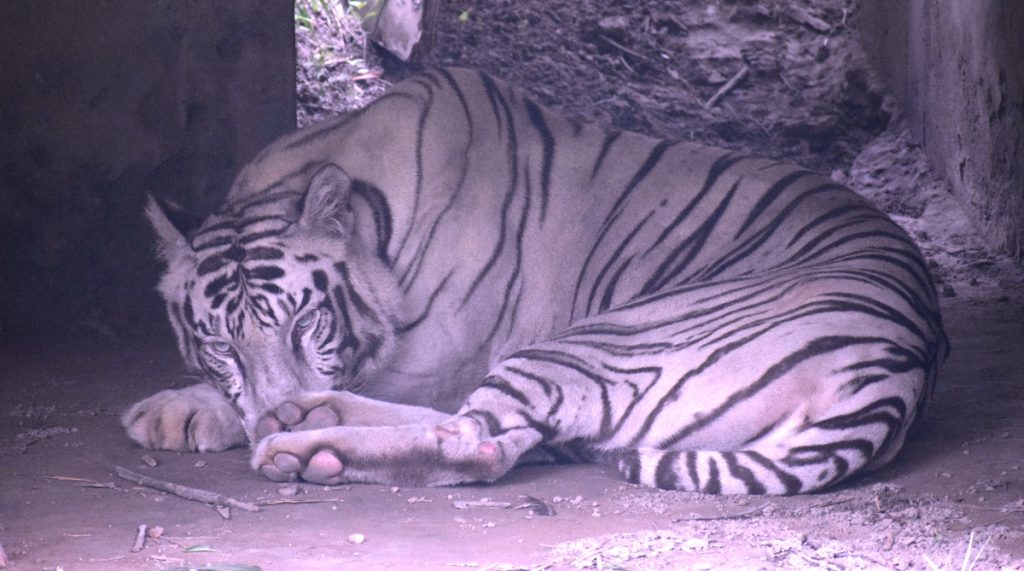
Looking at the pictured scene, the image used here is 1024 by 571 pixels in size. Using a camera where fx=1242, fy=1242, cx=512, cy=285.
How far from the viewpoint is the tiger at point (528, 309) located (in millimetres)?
3402

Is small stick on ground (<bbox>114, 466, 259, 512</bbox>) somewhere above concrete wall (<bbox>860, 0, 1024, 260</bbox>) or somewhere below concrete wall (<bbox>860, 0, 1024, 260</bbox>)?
below

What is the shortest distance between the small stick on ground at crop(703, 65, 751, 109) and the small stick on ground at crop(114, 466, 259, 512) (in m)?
5.31

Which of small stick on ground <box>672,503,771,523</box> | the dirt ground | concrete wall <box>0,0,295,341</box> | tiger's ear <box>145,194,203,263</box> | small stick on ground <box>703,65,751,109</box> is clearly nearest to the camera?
the dirt ground

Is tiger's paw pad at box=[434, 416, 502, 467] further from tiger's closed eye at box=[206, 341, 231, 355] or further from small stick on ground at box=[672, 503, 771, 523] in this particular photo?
tiger's closed eye at box=[206, 341, 231, 355]

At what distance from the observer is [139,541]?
115 inches

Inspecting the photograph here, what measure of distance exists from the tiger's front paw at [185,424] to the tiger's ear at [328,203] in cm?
65

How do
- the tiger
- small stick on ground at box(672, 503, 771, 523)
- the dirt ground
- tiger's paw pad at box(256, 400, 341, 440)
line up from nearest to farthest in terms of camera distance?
the dirt ground, small stick on ground at box(672, 503, 771, 523), the tiger, tiger's paw pad at box(256, 400, 341, 440)

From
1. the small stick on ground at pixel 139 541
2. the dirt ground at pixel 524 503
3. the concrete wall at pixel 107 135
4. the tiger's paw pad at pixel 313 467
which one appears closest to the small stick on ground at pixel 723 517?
the dirt ground at pixel 524 503

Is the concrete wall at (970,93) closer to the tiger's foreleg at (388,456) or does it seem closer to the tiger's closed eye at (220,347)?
the tiger's foreleg at (388,456)

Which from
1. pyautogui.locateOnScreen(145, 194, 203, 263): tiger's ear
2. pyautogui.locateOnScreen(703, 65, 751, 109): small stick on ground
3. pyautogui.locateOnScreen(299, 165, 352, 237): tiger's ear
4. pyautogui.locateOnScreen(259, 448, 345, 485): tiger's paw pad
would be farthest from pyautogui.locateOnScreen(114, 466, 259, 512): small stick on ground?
pyautogui.locateOnScreen(703, 65, 751, 109): small stick on ground

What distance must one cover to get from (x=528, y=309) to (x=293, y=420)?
0.99m

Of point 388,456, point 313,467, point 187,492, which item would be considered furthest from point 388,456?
point 187,492

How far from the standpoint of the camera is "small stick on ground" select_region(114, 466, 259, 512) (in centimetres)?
326

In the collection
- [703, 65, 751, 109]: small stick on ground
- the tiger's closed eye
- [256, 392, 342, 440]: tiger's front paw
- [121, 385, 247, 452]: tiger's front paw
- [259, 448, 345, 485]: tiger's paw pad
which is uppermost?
[703, 65, 751, 109]: small stick on ground
